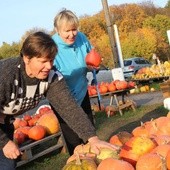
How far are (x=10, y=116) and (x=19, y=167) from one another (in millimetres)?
3419

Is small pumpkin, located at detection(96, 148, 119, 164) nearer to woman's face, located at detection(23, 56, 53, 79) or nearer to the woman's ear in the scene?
woman's face, located at detection(23, 56, 53, 79)

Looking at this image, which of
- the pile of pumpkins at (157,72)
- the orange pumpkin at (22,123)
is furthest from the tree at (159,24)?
the orange pumpkin at (22,123)

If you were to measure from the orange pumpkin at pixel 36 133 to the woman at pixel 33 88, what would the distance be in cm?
350

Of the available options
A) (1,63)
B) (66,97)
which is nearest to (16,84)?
(1,63)

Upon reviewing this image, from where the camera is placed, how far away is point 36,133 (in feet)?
23.3

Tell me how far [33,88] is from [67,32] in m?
1.11

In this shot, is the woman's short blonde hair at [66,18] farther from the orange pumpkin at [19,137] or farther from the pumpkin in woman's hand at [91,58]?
the orange pumpkin at [19,137]

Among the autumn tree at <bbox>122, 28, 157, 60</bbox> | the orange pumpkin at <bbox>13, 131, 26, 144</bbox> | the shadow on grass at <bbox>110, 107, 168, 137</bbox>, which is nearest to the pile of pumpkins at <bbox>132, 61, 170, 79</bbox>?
the shadow on grass at <bbox>110, 107, 168, 137</bbox>

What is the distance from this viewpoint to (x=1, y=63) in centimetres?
326

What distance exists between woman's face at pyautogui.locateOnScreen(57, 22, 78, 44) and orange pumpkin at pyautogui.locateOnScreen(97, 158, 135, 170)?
6.40 feet

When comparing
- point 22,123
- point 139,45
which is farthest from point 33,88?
point 139,45

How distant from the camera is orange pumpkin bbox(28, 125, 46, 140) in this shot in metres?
7.11

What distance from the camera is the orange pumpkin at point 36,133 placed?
711 cm

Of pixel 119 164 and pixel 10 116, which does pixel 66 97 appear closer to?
pixel 10 116
